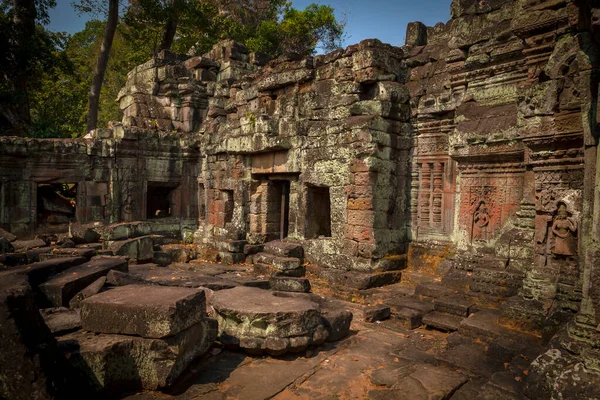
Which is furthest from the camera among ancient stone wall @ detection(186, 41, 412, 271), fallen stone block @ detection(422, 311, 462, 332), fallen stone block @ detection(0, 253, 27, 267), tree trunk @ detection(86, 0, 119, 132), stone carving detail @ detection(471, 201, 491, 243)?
tree trunk @ detection(86, 0, 119, 132)

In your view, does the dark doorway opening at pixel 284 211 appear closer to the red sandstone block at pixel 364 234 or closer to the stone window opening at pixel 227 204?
the stone window opening at pixel 227 204

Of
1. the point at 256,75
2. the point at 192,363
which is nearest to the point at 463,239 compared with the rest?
the point at 192,363

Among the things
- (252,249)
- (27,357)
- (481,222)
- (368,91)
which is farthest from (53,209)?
(481,222)

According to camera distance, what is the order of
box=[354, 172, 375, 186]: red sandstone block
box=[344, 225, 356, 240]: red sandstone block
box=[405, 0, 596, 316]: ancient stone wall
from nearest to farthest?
box=[405, 0, 596, 316]: ancient stone wall → box=[354, 172, 375, 186]: red sandstone block → box=[344, 225, 356, 240]: red sandstone block

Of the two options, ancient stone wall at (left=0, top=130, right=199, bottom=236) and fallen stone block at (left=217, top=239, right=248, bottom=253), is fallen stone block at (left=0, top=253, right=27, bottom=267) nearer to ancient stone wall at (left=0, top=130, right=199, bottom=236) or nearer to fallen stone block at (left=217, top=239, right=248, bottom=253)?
fallen stone block at (left=217, top=239, right=248, bottom=253)

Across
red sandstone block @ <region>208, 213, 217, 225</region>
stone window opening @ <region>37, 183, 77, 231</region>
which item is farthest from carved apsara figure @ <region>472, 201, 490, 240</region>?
stone window opening @ <region>37, 183, 77, 231</region>

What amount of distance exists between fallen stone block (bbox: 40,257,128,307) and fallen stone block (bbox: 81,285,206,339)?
3.22ft

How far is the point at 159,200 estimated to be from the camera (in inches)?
616

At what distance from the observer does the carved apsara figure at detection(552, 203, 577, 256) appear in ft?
15.1

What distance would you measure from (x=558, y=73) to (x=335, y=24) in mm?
22984

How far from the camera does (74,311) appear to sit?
14.6ft

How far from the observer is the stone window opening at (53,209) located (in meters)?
12.0

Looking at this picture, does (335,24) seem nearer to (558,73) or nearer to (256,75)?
(256,75)

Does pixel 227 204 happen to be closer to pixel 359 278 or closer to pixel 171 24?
pixel 359 278
